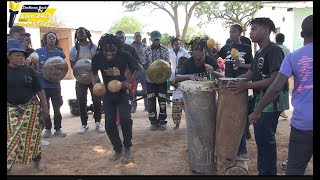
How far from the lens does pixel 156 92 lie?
6.25 meters

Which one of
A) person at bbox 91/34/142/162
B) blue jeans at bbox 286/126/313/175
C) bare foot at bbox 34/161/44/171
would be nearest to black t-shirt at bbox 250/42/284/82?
blue jeans at bbox 286/126/313/175

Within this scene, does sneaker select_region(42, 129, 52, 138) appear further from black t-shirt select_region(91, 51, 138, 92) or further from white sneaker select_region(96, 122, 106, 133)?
black t-shirt select_region(91, 51, 138, 92)

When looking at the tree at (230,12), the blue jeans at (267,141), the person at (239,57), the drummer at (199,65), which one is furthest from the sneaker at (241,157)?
the tree at (230,12)

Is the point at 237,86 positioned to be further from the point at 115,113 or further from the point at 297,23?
the point at 297,23

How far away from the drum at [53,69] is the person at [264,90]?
2986 millimetres

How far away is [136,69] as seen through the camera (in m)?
4.57

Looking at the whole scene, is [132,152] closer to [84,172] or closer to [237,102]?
[84,172]

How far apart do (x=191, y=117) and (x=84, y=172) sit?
156 centimetres

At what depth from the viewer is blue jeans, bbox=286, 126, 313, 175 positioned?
2793 millimetres

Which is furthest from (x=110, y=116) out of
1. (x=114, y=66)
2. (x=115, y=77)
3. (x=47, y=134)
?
(x=47, y=134)

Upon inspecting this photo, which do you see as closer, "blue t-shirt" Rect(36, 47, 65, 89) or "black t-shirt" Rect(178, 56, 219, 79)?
"black t-shirt" Rect(178, 56, 219, 79)

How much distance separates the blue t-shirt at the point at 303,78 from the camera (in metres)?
2.76
